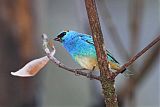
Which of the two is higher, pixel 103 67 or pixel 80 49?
pixel 80 49

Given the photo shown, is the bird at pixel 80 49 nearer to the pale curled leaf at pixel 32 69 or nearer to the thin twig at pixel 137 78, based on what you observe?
the pale curled leaf at pixel 32 69

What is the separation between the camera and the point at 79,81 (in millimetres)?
2859

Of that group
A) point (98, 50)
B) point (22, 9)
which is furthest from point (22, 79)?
point (98, 50)

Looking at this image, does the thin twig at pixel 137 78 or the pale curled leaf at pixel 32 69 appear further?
the thin twig at pixel 137 78

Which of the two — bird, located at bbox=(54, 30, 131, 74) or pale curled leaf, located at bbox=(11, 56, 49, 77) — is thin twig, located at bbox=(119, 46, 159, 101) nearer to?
bird, located at bbox=(54, 30, 131, 74)

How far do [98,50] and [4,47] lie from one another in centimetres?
101

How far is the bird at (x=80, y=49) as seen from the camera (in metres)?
0.66

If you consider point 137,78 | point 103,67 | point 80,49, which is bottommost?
point 103,67

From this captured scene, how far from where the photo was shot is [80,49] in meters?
0.71

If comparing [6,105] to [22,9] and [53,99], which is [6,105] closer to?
[22,9]

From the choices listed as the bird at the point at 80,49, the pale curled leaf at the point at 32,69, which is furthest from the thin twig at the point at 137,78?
the pale curled leaf at the point at 32,69

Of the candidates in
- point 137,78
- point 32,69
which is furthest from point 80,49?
point 137,78

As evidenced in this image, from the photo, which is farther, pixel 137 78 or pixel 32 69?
pixel 137 78

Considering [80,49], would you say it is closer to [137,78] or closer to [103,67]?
[103,67]
